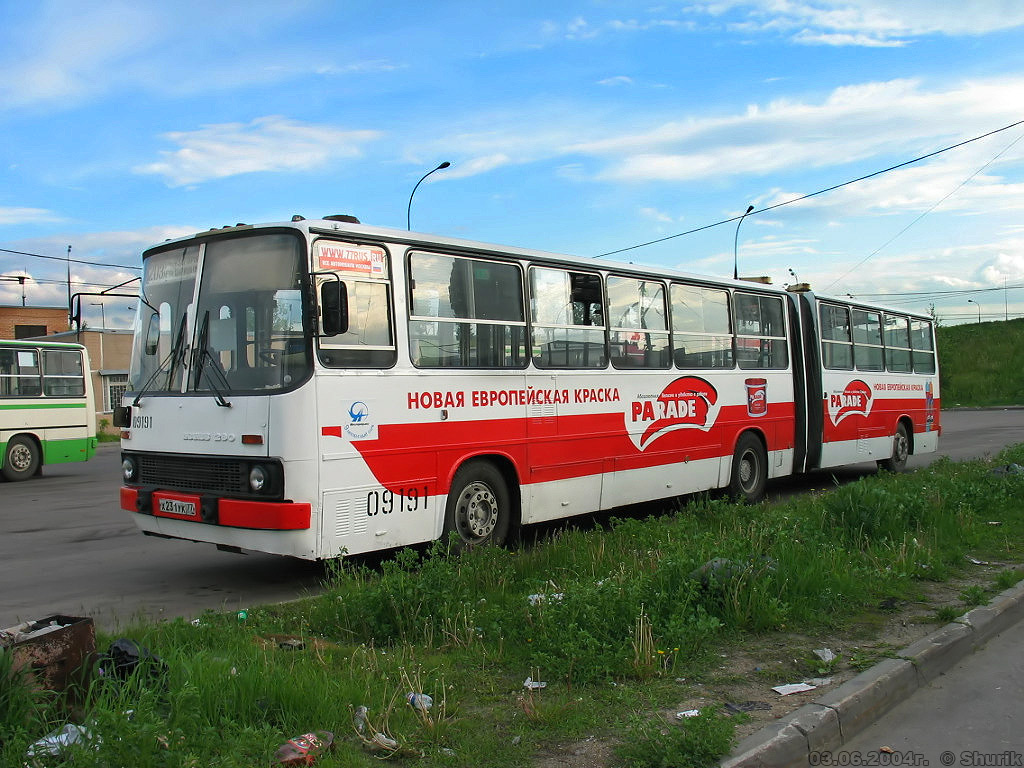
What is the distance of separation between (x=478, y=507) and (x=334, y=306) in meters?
2.57

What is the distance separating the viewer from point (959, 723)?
180 inches

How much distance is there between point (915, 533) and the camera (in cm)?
828

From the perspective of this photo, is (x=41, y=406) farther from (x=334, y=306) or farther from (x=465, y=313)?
(x=334, y=306)

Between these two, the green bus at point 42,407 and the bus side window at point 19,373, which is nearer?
the bus side window at point 19,373

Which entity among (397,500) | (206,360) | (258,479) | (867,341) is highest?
(867,341)

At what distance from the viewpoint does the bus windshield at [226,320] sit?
7.18 meters

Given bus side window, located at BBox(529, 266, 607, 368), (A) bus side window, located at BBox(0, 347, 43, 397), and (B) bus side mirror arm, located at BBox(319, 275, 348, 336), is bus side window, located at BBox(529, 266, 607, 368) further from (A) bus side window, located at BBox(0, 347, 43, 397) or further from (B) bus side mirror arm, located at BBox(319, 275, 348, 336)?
(A) bus side window, located at BBox(0, 347, 43, 397)

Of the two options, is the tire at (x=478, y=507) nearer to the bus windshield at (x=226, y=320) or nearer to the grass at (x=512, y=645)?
the grass at (x=512, y=645)

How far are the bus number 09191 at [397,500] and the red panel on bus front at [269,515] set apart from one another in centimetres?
65

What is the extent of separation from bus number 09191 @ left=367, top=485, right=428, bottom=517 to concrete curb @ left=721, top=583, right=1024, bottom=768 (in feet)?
13.2

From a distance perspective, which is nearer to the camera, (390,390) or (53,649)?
(53,649)

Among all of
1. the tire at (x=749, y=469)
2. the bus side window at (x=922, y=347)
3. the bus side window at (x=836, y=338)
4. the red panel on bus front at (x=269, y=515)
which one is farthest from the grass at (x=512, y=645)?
the bus side window at (x=922, y=347)

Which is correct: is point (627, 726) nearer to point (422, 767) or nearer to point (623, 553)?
point (422, 767)
